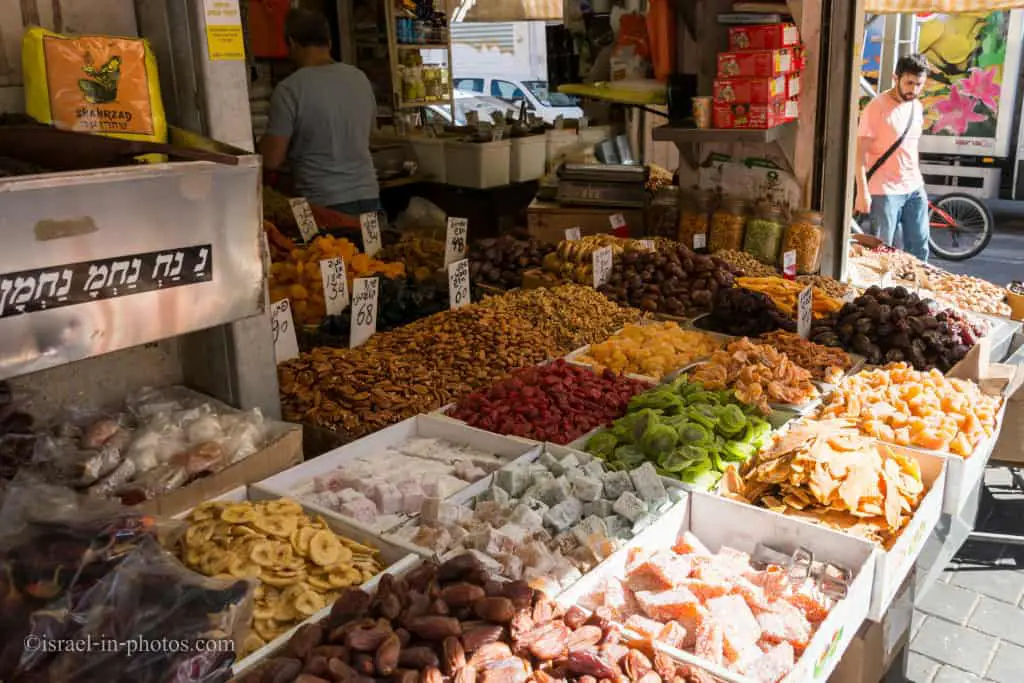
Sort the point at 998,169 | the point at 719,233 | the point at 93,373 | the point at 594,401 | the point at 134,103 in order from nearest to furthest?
the point at 134,103
the point at 93,373
the point at 594,401
the point at 719,233
the point at 998,169

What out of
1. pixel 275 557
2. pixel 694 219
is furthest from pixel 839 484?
pixel 694 219

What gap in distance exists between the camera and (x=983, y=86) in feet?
32.9

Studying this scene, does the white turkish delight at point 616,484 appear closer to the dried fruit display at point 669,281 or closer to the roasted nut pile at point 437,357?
the roasted nut pile at point 437,357

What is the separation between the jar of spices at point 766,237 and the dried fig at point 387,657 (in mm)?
3227

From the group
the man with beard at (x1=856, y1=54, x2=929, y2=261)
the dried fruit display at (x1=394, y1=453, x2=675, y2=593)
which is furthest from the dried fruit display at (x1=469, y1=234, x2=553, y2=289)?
the man with beard at (x1=856, y1=54, x2=929, y2=261)

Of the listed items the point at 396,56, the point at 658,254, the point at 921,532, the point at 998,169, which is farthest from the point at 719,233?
the point at 998,169

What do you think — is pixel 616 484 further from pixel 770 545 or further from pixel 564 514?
pixel 770 545

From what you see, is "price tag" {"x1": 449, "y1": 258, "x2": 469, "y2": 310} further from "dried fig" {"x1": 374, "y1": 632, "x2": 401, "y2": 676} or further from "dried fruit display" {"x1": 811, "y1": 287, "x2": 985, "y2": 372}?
"dried fig" {"x1": 374, "y1": 632, "x2": 401, "y2": 676}

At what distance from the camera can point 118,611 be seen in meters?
1.37

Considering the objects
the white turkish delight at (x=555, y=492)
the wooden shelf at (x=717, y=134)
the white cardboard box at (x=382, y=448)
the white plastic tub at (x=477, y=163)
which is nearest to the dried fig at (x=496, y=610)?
the white cardboard box at (x=382, y=448)

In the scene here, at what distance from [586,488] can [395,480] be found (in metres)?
0.49

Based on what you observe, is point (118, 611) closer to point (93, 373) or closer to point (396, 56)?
point (93, 373)

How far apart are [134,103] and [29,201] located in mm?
616

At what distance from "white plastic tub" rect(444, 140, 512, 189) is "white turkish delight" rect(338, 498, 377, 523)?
4.58m
